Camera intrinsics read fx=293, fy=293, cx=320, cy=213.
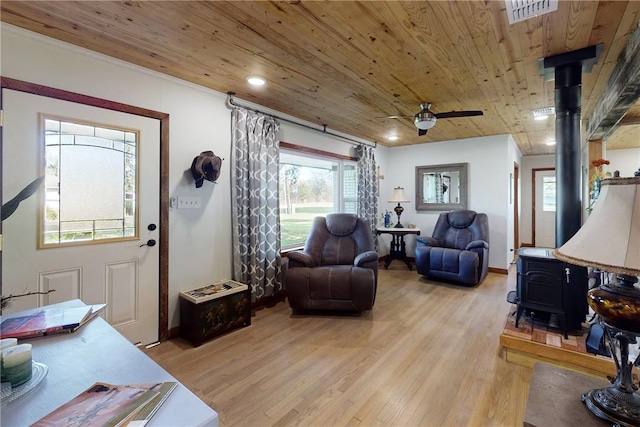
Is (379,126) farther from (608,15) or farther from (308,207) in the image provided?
(608,15)

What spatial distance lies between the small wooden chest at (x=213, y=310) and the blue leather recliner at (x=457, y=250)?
2873 mm

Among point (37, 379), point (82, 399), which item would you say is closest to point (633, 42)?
point (82, 399)

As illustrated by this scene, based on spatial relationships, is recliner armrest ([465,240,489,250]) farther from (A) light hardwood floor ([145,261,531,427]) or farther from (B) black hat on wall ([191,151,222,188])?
(B) black hat on wall ([191,151,222,188])

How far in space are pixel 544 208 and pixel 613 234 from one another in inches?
303

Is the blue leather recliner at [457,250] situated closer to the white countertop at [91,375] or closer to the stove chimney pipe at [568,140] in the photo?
the stove chimney pipe at [568,140]

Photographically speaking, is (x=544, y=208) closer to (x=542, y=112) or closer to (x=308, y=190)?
(x=542, y=112)

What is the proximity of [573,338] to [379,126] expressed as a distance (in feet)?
10.9

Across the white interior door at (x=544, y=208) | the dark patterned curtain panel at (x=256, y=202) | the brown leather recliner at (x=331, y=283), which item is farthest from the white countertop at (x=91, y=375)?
the white interior door at (x=544, y=208)

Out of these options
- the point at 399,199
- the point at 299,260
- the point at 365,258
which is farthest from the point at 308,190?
the point at 399,199

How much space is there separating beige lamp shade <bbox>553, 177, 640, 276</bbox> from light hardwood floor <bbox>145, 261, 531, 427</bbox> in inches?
53.5

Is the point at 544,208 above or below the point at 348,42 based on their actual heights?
below

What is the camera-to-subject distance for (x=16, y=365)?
83 centimetres

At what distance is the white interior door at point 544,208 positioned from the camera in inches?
274

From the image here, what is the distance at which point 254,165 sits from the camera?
3.31m
